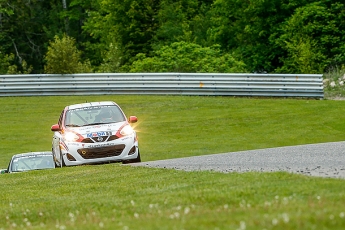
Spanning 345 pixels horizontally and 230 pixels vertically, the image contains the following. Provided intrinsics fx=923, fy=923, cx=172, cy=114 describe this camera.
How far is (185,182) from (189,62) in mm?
28450

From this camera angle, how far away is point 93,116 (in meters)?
21.2

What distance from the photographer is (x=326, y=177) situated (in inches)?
503

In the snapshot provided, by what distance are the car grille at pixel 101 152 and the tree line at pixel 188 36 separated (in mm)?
18574

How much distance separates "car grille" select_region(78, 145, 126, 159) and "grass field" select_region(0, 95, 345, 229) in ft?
3.48

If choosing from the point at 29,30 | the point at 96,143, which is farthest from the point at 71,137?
the point at 29,30

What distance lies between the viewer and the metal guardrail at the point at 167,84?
115ft

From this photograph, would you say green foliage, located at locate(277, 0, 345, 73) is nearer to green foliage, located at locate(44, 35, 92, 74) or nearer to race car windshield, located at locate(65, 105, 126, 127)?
green foliage, located at locate(44, 35, 92, 74)

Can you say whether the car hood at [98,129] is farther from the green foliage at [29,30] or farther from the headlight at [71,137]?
the green foliage at [29,30]

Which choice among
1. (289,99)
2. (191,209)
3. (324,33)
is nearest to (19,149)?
(289,99)

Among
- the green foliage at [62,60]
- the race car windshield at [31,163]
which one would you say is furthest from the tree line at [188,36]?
the race car windshield at [31,163]

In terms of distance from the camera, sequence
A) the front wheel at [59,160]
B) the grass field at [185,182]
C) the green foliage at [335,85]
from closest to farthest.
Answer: the grass field at [185,182], the front wheel at [59,160], the green foliage at [335,85]

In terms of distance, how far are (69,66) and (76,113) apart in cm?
1777

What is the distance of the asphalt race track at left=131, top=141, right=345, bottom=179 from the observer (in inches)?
583

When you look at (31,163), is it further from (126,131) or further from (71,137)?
(126,131)
